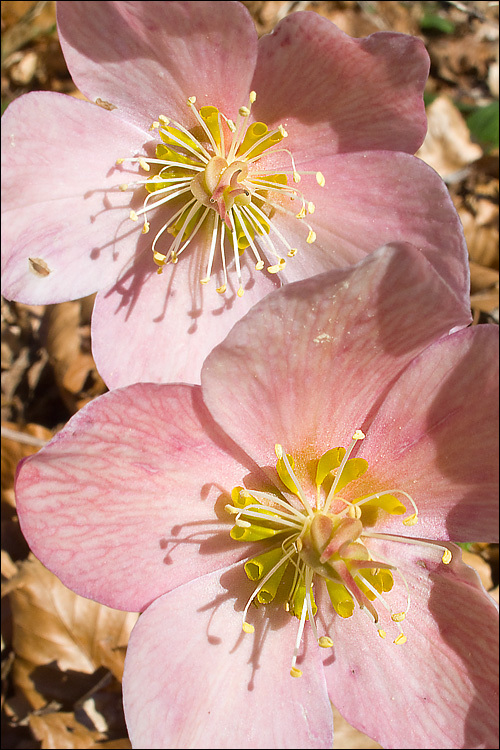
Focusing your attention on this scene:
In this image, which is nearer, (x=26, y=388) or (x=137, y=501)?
(x=137, y=501)

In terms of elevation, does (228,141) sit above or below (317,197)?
above

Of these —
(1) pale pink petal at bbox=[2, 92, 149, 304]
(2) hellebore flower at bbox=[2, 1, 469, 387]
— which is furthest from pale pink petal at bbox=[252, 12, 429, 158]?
(1) pale pink petal at bbox=[2, 92, 149, 304]

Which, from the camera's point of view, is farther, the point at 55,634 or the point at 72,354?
the point at 72,354

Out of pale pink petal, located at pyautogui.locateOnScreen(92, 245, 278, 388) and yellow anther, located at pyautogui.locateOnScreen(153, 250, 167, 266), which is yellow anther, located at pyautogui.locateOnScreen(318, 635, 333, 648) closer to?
pale pink petal, located at pyautogui.locateOnScreen(92, 245, 278, 388)

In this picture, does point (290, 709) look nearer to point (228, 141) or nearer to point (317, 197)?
point (317, 197)

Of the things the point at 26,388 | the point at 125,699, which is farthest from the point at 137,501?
the point at 26,388

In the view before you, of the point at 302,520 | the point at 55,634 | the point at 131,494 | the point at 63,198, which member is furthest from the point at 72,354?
the point at 302,520

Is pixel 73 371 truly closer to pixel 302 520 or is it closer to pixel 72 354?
pixel 72 354
